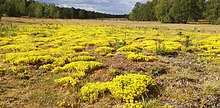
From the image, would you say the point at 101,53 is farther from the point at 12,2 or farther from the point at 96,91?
the point at 12,2

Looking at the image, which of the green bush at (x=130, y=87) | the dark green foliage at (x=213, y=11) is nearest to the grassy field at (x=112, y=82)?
the green bush at (x=130, y=87)

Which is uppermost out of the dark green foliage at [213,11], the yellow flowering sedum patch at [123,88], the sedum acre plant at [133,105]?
the dark green foliage at [213,11]

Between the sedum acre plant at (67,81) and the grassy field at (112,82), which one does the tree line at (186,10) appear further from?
the sedum acre plant at (67,81)

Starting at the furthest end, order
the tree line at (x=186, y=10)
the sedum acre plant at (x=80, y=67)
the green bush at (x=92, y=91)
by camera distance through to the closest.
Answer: the tree line at (x=186, y=10)
the sedum acre plant at (x=80, y=67)
the green bush at (x=92, y=91)

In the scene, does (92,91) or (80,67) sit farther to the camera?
(80,67)

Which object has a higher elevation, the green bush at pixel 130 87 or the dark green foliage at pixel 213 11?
the dark green foliage at pixel 213 11

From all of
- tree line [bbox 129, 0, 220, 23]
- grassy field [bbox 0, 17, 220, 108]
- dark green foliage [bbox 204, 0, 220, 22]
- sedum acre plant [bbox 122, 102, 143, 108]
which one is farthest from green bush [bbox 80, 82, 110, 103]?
dark green foliage [bbox 204, 0, 220, 22]

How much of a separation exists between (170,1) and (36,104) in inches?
3842

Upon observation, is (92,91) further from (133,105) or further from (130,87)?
(133,105)

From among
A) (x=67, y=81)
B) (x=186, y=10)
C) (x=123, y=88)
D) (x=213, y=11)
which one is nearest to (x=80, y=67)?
(x=67, y=81)

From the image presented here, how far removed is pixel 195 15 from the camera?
96.0 metres

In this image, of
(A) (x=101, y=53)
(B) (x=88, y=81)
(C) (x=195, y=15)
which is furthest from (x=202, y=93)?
(C) (x=195, y=15)

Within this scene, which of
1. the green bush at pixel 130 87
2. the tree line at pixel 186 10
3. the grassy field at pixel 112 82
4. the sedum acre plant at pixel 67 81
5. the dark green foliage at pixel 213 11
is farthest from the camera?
the dark green foliage at pixel 213 11

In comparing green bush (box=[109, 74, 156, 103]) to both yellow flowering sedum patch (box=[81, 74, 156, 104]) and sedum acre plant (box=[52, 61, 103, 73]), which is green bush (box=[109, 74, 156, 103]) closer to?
yellow flowering sedum patch (box=[81, 74, 156, 104])
